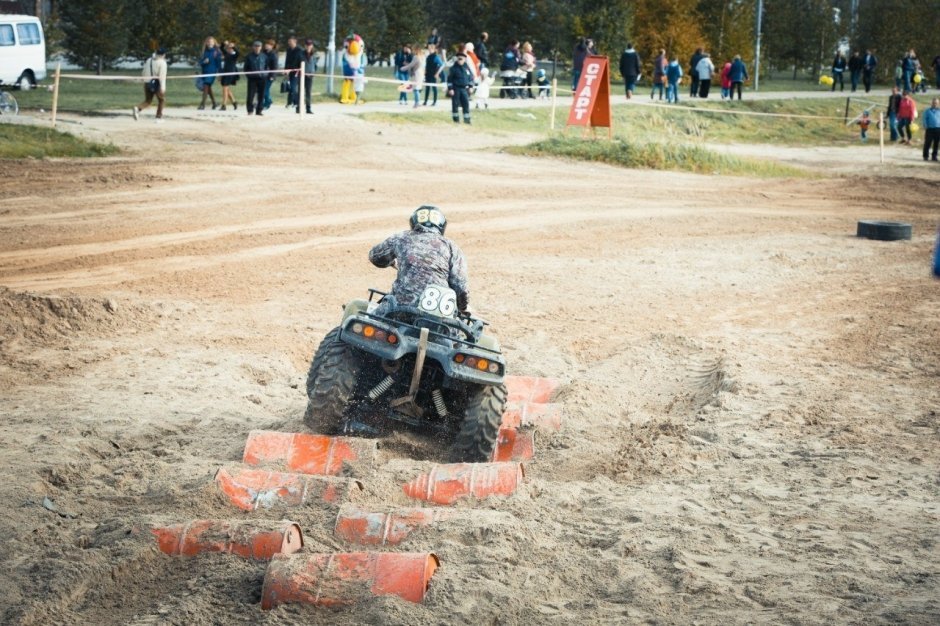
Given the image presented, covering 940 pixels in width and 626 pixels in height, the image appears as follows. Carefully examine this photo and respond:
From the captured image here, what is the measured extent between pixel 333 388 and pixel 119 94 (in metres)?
28.1

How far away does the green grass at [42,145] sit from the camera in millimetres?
21828

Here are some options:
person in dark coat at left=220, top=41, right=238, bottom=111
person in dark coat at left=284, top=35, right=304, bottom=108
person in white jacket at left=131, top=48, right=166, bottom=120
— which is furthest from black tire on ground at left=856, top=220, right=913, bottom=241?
person in dark coat at left=220, top=41, right=238, bottom=111

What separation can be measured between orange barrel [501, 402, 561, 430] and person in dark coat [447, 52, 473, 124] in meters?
21.2

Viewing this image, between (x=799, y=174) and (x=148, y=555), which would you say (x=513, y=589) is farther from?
(x=799, y=174)

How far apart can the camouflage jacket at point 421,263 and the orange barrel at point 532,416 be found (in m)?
1.09

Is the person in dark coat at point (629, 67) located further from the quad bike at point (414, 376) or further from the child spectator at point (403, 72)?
the quad bike at point (414, 376)

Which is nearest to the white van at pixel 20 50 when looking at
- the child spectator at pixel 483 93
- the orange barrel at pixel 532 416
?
the child spectator at pixel 483 93

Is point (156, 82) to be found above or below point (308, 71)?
below

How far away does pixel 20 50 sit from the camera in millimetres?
33281

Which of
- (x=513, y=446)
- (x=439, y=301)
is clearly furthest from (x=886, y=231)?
(x=439, y=301)

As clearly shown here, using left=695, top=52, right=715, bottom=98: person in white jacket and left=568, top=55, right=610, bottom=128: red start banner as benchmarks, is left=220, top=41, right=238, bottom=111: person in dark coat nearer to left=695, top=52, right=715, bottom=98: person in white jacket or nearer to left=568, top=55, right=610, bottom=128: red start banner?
left=568, top=55, right=610, bottom=128: red start banner

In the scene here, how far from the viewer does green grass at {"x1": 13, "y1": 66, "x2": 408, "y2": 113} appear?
29391mm

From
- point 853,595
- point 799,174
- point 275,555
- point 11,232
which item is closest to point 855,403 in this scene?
point 853,595

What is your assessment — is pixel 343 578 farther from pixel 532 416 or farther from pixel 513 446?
pixel 532 416
